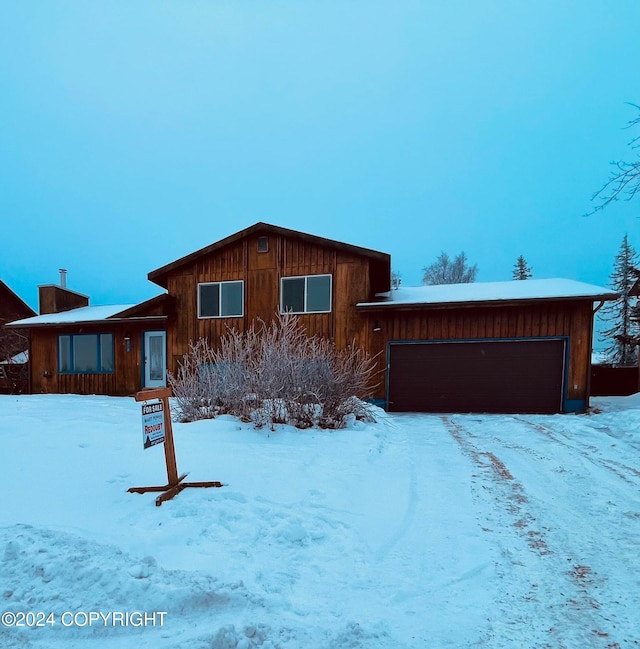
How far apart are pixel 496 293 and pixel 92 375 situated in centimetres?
1332

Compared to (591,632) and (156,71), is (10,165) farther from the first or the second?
(591,632)

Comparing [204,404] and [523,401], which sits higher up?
[204,404]

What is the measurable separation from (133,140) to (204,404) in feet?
428

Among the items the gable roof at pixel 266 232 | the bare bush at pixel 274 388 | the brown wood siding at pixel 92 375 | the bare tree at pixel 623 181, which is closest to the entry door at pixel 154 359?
the brown wood siding at pixel 92 375

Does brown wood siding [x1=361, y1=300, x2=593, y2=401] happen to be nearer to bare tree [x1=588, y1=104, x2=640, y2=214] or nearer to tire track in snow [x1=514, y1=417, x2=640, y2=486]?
tire track in snow [x1=514, y1=417, x2=640, y2=486]

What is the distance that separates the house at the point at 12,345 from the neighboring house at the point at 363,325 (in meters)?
3.23

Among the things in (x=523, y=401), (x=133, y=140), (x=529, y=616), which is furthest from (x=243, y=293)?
(x=133, y=140)

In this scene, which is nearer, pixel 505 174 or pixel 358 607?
A: pixel 358 607

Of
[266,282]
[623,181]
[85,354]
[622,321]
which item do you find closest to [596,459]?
[623,181]

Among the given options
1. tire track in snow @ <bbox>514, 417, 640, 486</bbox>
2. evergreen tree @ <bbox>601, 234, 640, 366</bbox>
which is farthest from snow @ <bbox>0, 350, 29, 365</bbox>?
evergreen tree @ <bbox>601, 234, 640, 366</bbox>

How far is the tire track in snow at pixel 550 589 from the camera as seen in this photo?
1957 mm

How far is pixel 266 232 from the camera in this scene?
11969 mm

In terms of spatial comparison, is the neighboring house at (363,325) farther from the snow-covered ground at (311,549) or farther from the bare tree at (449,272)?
the bare tree at (449,272)

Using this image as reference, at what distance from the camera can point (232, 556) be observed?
2494 millimetres
